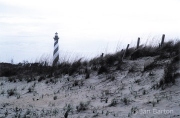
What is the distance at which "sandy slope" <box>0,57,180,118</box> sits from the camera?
506 cm

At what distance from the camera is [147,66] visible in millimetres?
7574

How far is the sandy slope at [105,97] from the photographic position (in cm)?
506

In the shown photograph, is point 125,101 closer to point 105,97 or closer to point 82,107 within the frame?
point 105,97

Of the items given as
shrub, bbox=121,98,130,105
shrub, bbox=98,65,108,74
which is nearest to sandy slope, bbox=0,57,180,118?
shrub, bbox=121,98,130,105

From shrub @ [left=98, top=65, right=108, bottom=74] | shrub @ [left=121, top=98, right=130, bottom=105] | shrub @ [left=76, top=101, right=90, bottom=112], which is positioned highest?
shrub @ [left=98, top=65, right=108, bottom=74]

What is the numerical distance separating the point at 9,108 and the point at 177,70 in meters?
4.40

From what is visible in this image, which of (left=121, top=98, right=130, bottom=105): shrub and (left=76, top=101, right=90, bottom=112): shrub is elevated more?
(left=121, top=98, right=130, bottom=105): shrub

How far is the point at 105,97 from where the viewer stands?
627 cm

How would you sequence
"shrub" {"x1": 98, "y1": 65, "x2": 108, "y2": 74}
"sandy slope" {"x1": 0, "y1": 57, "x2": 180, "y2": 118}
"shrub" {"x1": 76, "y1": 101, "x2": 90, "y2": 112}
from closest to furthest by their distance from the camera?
1. "sandy slope" {"x1": 0, "y1": 57, "x2": 180, "y2": 118}
2. "shrub" {"x1": 76, "y1": 101, "x2": 90, "y2": 112}
3. "shrub" {"x1": 98, "y1": 65, "x2": 108, "y2": 74}

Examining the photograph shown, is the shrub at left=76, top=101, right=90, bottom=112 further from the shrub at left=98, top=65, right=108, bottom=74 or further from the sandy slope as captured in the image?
the shrub at left=98, top=65, right=108, bottom=74

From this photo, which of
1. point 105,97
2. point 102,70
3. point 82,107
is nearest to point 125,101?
point 105,97

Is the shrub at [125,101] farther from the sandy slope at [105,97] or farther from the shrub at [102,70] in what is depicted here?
the shrub at [102,70]

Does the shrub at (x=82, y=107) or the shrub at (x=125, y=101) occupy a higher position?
the shrub at (x=125, y=101)

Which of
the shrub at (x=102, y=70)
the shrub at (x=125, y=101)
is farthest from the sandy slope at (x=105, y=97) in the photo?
the shrub at (x=102, y=70)
